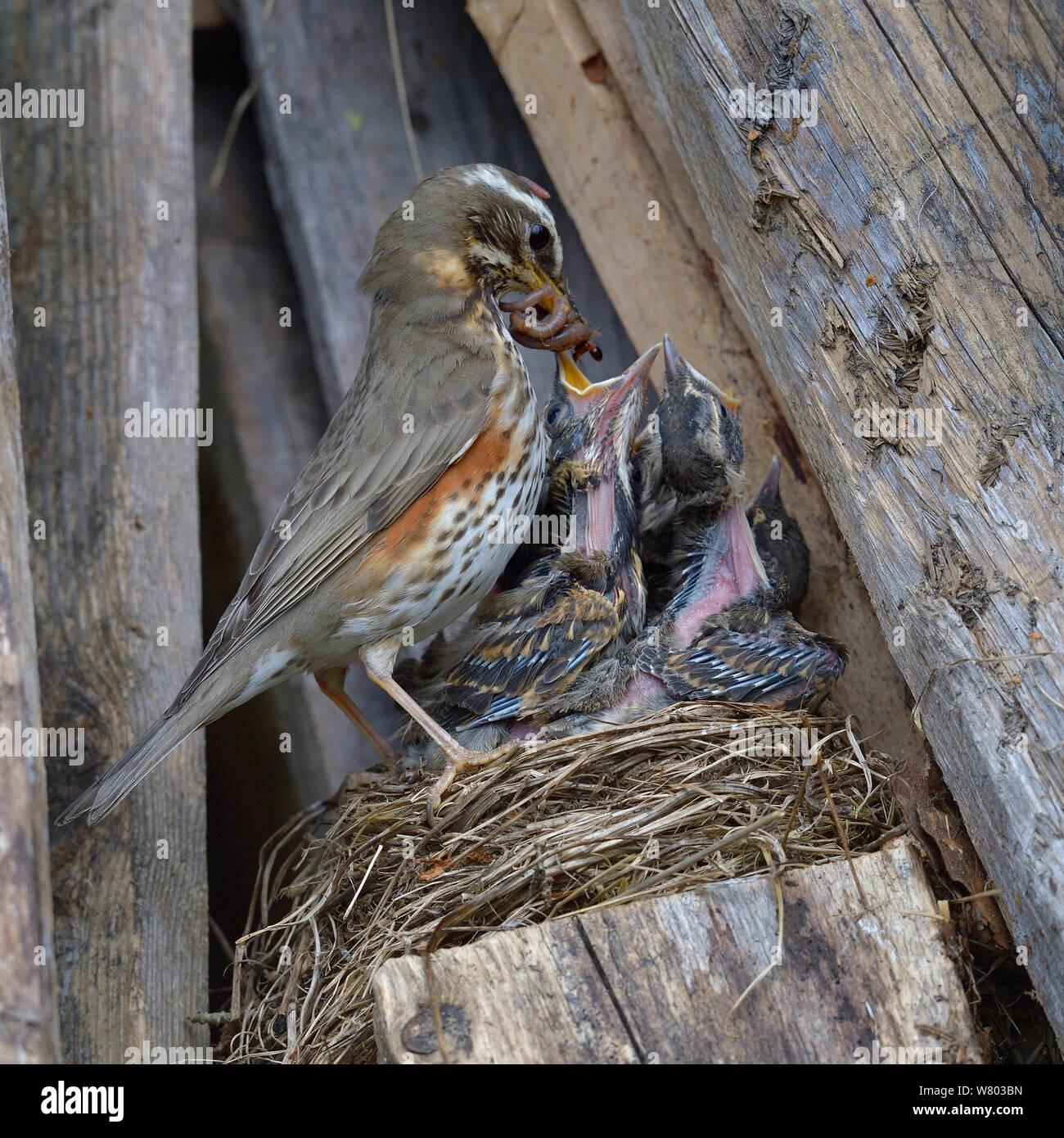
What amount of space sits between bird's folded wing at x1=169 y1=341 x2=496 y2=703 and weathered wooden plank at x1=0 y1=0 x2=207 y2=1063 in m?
0.31

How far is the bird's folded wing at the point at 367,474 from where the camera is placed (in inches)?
132

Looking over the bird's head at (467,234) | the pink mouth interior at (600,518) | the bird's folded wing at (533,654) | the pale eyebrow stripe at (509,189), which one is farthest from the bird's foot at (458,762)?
the pale eyebrow stripe at (509,189)

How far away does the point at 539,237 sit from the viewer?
3727mm

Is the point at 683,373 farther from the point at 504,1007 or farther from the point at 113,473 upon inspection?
the point at 504,1007

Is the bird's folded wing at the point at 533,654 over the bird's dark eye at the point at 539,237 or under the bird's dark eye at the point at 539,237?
under

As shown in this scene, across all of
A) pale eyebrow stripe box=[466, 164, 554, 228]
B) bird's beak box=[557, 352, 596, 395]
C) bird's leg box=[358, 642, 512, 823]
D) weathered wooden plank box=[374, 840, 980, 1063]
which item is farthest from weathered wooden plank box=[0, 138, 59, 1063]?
bird's beak box=[557, 352, 596, 395]

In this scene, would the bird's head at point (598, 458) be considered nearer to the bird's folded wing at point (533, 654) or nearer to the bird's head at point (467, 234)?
the bird's folded wing at point (533, 654)

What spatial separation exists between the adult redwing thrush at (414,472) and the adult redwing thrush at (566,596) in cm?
15

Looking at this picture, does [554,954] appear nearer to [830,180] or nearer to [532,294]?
[830,180]

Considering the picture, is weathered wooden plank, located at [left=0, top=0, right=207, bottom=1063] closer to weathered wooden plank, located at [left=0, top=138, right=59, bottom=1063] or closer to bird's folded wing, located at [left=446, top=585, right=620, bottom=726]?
bird's folded wing, located at [left=446, top=585, right=620, bottom=726]

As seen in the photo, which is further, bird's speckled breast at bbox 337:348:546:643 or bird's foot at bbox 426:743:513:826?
bird's speckled breast at bbox 337:348:546:643

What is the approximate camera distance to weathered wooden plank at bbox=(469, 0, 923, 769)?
3.54 m

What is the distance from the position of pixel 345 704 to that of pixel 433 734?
0.69 metres

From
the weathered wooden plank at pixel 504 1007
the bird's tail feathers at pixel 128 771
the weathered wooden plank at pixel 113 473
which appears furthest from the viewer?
the weathered wooden plank at pixel 113 473
